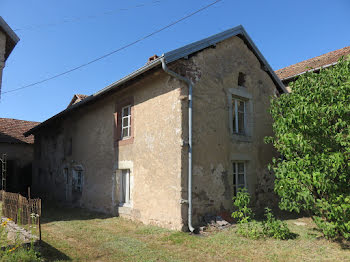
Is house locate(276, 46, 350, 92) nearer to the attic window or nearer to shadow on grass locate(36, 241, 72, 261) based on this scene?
the attic window

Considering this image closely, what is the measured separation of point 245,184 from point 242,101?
9.40 feet

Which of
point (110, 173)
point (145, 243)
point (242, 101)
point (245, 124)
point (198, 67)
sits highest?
point (198, 67)

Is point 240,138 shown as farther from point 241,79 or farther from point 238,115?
point 241,79

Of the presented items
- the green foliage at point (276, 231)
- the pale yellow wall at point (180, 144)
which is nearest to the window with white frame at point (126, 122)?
the pale yellow wall at point (180, 144)

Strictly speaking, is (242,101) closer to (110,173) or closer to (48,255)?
(110,173)

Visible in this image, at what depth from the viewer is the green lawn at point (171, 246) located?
16.9 ft

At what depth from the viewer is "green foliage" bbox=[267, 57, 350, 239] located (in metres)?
5.41

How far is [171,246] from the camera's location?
231 inches

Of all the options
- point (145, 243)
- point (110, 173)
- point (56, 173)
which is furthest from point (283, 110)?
point (56, 173)

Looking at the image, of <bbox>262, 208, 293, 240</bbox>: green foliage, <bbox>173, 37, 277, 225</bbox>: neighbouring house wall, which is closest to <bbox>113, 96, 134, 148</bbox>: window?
<bbox>173, 37, 277, 225</bbox>: neighbouring house wall

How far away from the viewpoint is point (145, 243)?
6.06 metres

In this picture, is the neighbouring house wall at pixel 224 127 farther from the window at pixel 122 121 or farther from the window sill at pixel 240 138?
the window at pixel 122 121

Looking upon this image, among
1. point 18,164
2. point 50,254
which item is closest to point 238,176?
point 50,254

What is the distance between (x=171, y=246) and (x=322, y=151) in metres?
3.90
